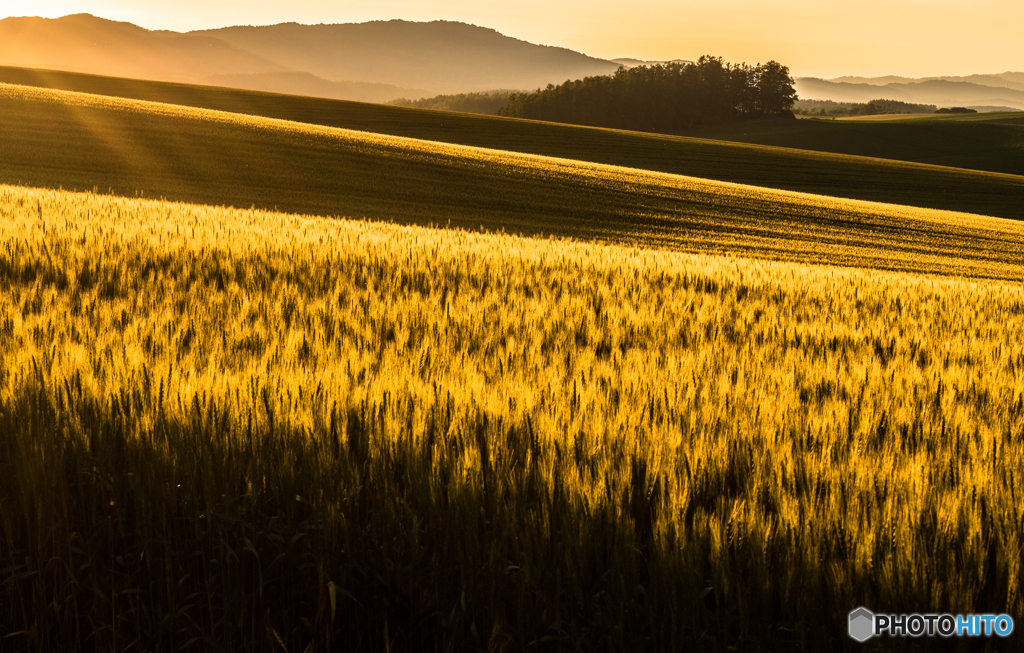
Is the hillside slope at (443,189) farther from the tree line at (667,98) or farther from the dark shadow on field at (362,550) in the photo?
the tree line at (667,98)

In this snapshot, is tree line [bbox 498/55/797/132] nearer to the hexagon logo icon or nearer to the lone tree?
the lone tree

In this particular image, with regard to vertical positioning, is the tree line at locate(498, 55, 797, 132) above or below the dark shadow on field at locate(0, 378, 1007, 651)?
above

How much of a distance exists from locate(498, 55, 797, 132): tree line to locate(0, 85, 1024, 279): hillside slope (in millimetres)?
63481

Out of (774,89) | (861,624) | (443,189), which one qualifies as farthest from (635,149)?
(861,624)

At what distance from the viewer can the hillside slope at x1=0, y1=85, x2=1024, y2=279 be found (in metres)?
22.6

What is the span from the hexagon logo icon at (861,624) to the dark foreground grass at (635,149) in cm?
5104

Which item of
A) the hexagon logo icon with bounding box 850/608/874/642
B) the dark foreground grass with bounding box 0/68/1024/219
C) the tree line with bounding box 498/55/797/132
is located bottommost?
the hexagon logo icon with bounding box 850/608/874/642

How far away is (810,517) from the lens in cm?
167

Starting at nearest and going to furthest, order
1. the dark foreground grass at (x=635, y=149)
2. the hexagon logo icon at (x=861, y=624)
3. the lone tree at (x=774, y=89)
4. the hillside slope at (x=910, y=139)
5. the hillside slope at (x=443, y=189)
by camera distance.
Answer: the hexagon logo icon at (x=861, y=624), the hillside slope at (x=443, y=189), the dark foreground grass at (x=635, y=149), the hillside slope at (x=910, y=139), the lone tree at (x=774, y=89)

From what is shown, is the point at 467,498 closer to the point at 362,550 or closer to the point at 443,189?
the point at 362,550

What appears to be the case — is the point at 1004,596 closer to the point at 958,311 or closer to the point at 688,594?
the point at 688,594

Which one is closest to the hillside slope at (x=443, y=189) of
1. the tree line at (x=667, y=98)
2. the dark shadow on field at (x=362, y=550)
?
the dark shadow on field at (x=362, y=550)

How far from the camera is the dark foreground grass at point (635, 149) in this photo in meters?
49.3

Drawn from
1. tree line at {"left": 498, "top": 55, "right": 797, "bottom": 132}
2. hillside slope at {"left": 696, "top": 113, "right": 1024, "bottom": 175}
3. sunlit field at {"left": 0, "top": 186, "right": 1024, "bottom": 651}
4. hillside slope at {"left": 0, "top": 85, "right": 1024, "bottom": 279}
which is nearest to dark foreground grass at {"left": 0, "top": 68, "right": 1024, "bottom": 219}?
hillside slope at {"left": 696, "top": 113, "right": 1024, "bottom": 175}
